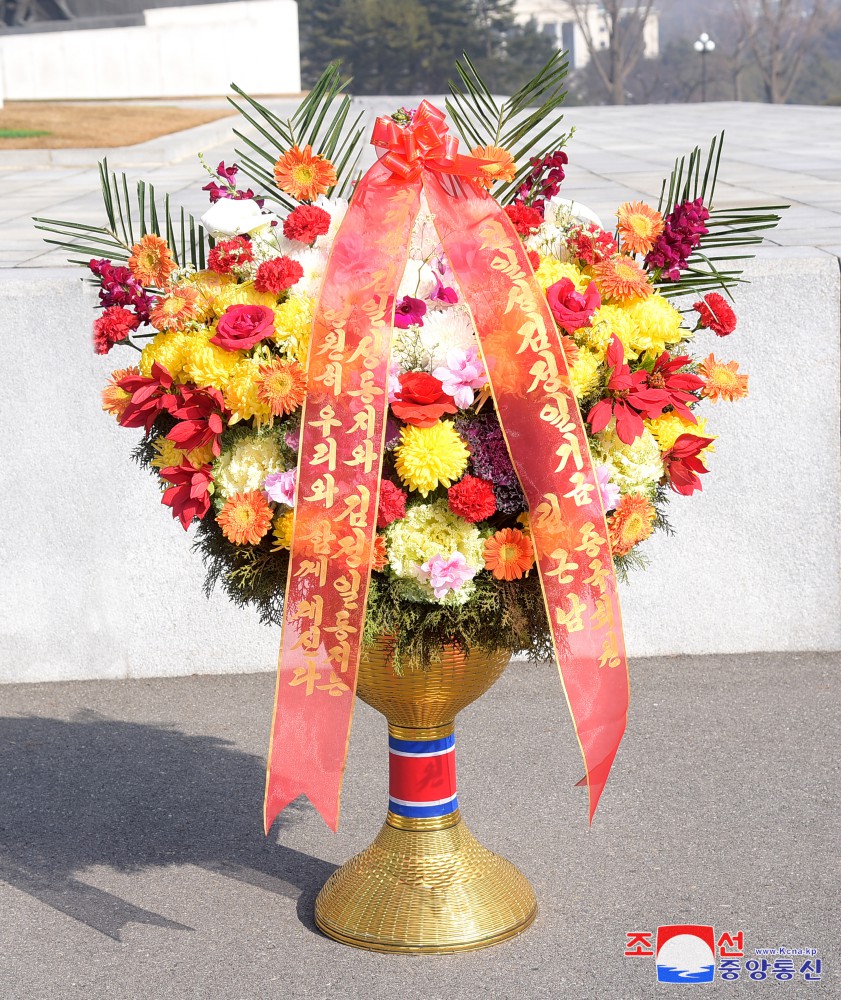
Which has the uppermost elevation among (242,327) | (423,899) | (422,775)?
(242,327)

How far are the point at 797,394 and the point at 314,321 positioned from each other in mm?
2814

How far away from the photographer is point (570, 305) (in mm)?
2779

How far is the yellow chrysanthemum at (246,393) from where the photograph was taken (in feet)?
8.96

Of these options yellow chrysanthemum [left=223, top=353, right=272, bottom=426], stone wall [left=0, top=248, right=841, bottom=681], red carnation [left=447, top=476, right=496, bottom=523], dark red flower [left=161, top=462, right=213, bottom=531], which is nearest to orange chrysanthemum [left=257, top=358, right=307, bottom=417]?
A: yellow chrysanthemum [left=223, top=353, right=272, bottom=426]

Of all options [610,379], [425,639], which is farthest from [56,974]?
[610,379]

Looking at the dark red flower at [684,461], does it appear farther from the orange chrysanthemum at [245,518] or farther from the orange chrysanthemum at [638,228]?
the orange chrysanthemum at [245,518]

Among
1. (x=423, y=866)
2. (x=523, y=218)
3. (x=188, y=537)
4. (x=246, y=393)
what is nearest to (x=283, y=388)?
(x=246, y=393)

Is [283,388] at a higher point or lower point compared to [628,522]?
higher

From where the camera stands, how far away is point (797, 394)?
5043 mm

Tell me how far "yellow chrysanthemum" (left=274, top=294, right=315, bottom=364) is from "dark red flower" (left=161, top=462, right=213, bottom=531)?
0.99 feet

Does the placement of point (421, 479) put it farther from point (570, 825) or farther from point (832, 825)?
point (832, 825)

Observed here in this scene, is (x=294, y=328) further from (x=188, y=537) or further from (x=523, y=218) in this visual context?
(x=188, y=537)

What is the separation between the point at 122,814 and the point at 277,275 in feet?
6.22

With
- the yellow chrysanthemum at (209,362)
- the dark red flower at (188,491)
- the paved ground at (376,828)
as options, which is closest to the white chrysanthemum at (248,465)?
the dark red flower at (188,491)
